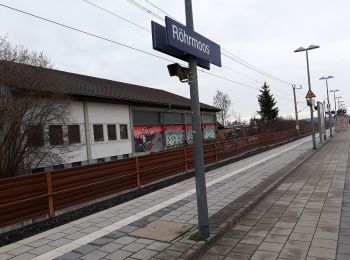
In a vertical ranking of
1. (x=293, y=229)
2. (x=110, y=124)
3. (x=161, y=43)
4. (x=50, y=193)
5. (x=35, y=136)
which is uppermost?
(x=161, y=43)

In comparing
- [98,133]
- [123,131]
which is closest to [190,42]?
[98,133]

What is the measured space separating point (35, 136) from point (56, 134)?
199 cm

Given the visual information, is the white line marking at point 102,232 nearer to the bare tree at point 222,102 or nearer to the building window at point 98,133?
the building window at point 98,133

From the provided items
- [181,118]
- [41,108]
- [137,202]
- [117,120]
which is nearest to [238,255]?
[137,202]

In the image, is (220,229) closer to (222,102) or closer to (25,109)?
(25,109)

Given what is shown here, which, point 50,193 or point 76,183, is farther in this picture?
point 76,183

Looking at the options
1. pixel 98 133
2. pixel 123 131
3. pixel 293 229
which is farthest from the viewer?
pixel 123 131

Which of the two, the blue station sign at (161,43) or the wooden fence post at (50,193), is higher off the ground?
the blue station sign at (161,43)

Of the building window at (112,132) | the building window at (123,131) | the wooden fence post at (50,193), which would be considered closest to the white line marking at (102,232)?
the wooden fence post at (50,193)

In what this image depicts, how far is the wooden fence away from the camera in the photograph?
23.8ft

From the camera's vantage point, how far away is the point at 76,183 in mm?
8844

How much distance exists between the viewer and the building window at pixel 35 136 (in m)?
12.5

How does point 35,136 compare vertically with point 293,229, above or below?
above

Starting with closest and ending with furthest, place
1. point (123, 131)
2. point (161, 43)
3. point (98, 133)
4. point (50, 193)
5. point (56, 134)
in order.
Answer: point (161, 43)
point (50, 193)
point (56, 134)
point (98, 133)
point (123, 131)
